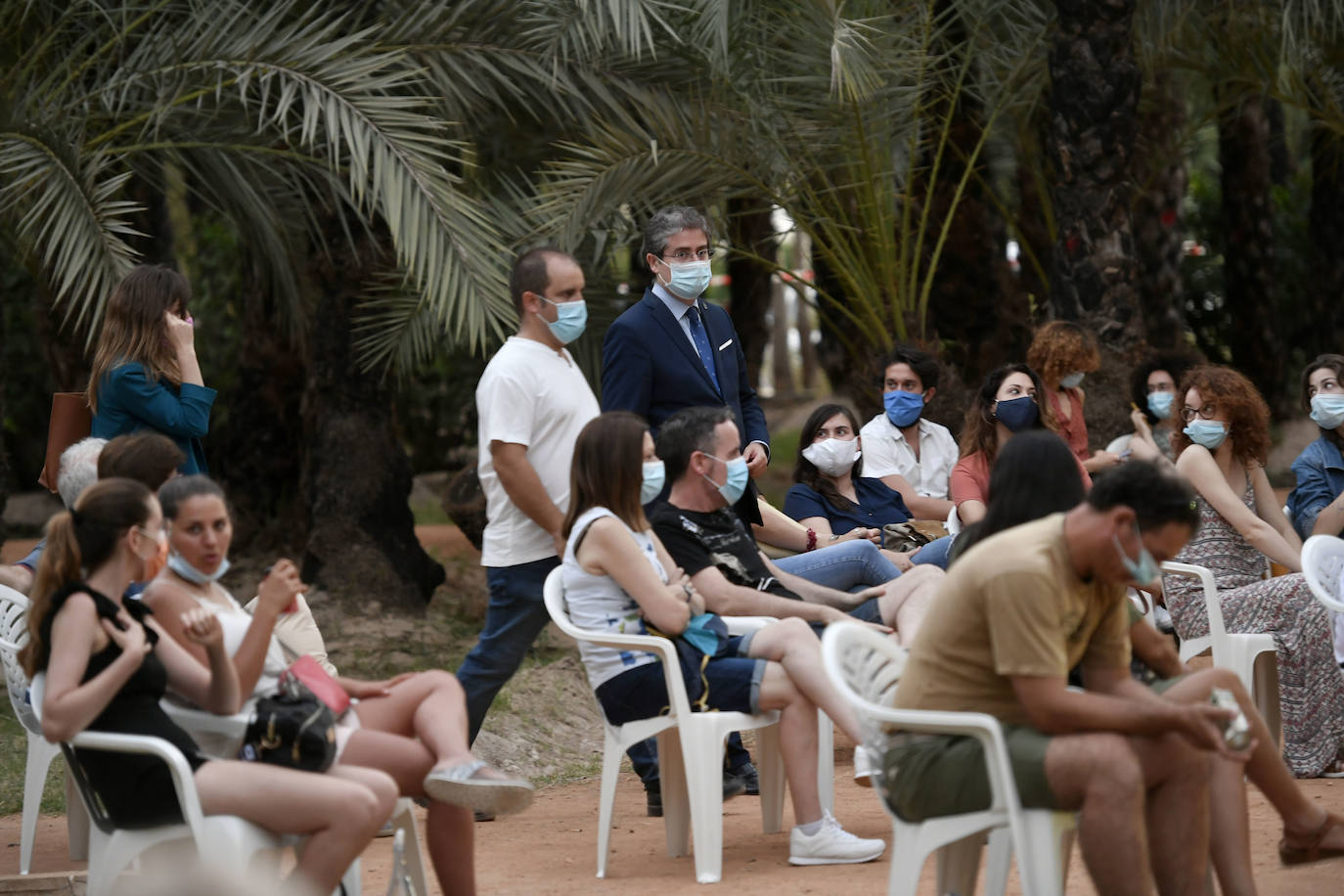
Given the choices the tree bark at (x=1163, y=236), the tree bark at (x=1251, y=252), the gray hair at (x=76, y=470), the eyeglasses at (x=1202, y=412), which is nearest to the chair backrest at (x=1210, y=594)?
the eyeglasses at (x=1202, y=412)

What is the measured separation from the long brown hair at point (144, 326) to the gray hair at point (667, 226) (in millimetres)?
1625

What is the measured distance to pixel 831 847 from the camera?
16.4ft

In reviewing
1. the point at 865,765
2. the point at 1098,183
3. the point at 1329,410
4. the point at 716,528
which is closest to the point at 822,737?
the point at 865,765

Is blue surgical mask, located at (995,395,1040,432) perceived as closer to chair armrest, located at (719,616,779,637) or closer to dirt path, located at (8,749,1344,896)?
dirt path, located at (8,749,1344,896)

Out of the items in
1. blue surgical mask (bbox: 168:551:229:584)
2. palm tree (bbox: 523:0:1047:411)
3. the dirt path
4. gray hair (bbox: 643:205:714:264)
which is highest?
palm tree (bbox: 523:0:1047:411)

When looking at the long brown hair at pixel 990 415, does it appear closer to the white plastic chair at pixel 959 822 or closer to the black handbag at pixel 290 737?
the white plastic chair at pixel 959 822

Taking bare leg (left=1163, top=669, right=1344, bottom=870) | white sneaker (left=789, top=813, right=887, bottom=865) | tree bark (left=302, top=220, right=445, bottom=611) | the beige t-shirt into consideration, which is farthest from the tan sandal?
tree bark (left=302, top=220, right=445, bottom=611)

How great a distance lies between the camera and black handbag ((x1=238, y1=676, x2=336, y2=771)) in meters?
3.88

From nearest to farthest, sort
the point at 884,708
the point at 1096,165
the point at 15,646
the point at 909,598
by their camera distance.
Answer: the point at 884,708
the point at 15,646
the point at 909,598
the point at 1096,165

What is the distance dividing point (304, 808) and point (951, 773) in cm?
141

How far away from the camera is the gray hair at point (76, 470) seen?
499cm

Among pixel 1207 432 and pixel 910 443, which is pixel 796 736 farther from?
pixel 910 443

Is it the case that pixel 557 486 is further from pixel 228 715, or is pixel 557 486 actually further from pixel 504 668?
pixel 228 715

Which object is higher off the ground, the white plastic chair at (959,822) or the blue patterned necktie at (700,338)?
the blue patterned necktie at (700,338)
